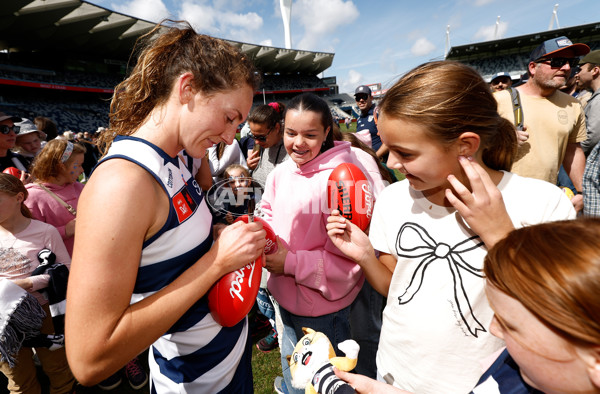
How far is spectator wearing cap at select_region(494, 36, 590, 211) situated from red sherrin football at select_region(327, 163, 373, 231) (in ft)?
6.83

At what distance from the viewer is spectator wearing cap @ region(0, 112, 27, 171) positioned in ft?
10.6

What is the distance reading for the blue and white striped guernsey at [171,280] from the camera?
91cm

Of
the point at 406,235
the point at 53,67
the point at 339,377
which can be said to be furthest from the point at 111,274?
the point at 53,67

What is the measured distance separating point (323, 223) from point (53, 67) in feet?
114

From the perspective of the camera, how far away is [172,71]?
1062 mm

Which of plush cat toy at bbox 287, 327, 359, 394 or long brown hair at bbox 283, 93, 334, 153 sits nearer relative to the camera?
plush cat toy at bbox 287, 327, 359, 394

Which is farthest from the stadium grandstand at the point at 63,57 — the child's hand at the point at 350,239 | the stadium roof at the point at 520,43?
the stadium roof at the point at 520,43

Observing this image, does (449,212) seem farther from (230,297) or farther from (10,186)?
(10,186)

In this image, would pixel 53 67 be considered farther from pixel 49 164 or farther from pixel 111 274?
pixel 111 274

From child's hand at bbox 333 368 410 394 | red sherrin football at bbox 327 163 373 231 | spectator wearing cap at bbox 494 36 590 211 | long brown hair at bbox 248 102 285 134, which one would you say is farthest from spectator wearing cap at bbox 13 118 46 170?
spectator wearing cap at bbox 494 36 590 211

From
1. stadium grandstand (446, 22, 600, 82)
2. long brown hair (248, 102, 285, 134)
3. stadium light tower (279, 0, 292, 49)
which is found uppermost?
stadium light tower (279, 0, 292, 49)

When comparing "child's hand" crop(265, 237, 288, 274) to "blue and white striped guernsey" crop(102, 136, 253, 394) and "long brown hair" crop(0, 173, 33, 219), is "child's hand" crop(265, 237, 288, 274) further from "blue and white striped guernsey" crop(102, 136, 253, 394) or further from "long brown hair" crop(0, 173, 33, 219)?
"long brown hair" crop(0, 173, 33, 219)

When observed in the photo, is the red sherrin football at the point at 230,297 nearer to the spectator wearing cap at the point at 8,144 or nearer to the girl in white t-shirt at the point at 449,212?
the girl in white t-shirt at the point at 449,212

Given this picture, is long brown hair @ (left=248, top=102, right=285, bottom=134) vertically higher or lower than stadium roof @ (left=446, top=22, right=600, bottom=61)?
lower
